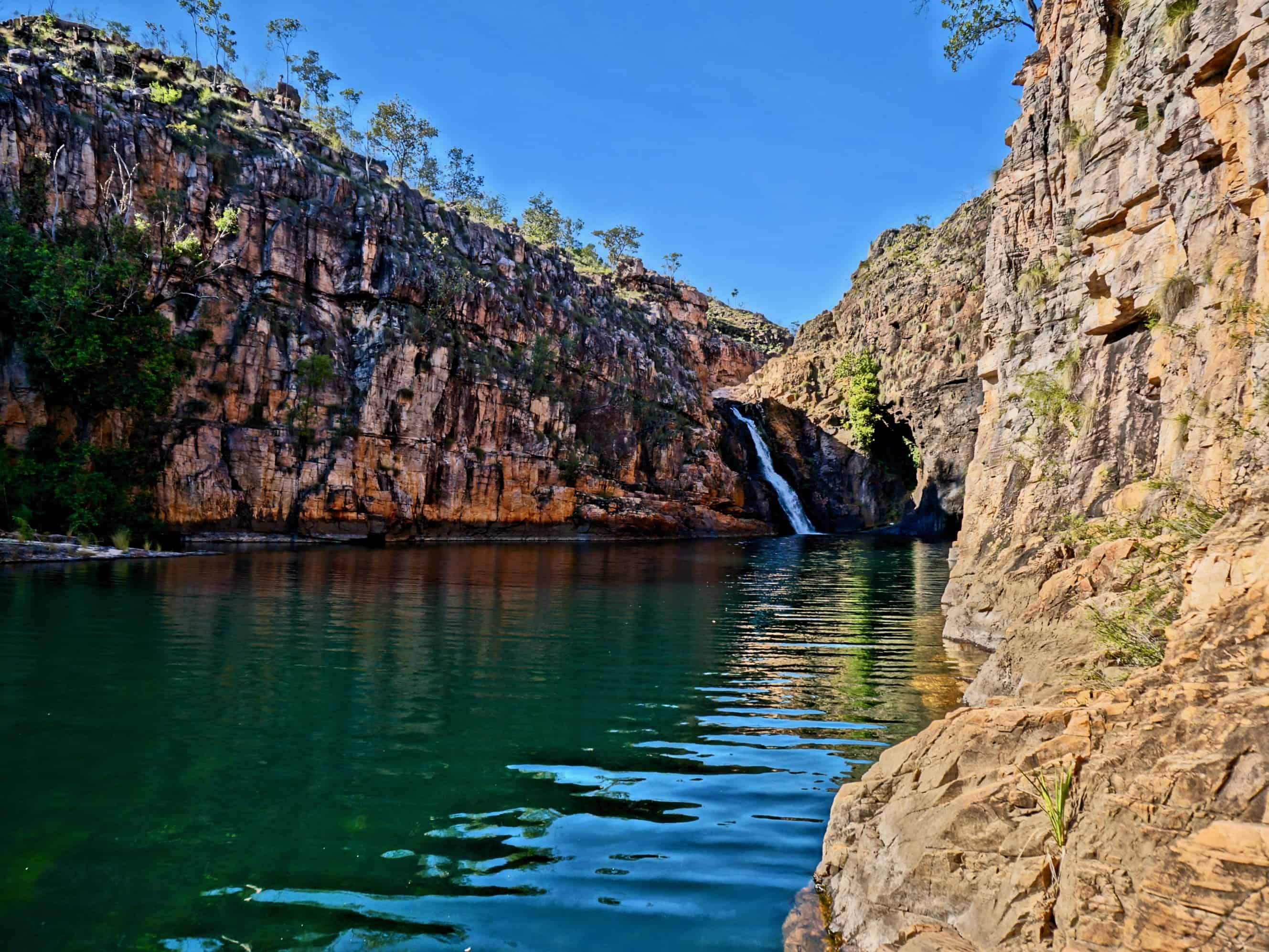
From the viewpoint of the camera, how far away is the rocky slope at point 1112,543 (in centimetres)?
345

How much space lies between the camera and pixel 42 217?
4031 cm

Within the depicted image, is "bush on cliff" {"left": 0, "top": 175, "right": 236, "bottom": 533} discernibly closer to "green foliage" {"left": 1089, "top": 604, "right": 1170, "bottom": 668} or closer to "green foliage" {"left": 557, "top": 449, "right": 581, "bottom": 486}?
"green foliage" {"left": 557, "top": 449, "right": 581, "bottom": 486}

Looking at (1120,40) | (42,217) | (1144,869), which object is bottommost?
(1144,869)

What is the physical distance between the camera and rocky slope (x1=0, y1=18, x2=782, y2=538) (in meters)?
43.4

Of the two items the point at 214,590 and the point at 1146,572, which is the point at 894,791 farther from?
the point at 214,590

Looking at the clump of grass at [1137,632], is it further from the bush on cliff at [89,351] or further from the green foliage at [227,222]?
the green foliage at [227,222]

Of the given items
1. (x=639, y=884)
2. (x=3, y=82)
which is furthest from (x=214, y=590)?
(x=3, y=82)

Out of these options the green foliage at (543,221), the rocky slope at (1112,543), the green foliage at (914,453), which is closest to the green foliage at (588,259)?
the green foliage at (543,221)

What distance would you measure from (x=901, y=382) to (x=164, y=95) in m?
54.6

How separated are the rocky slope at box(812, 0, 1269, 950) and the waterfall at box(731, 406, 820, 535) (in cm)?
4567

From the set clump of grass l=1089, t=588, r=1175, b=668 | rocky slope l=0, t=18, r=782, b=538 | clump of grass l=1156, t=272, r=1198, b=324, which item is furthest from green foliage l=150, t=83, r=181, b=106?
clump of grass l=1089, t=588, r=1175, b=668

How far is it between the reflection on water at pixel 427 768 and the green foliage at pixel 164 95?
144 feet

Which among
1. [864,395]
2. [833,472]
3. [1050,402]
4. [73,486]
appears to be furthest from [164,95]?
[833,472]

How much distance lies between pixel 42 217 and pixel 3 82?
7808 millimetres
